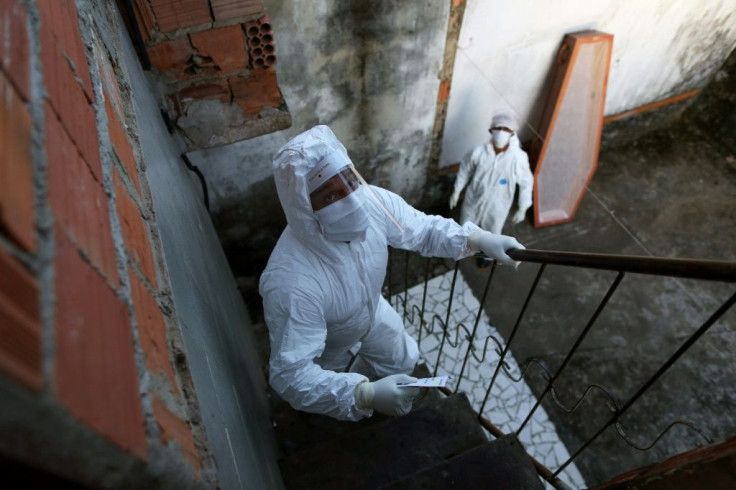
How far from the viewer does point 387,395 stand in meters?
1.91

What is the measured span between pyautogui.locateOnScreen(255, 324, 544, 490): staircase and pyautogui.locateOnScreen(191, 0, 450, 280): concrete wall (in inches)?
87.5

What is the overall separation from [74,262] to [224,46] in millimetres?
2041

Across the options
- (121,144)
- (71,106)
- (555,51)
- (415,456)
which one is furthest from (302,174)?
(555,51)

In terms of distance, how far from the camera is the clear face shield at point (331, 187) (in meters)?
1.90

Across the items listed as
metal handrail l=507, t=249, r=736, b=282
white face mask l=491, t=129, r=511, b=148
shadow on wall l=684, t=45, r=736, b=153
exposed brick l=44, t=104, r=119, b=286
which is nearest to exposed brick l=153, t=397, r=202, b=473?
exposed brick l=44, t=104, r=119, b=286

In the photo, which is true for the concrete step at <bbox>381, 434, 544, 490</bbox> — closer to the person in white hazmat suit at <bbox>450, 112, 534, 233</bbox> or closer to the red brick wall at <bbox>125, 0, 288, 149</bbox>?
the red brick wall at <bbox>125, 0, 288, 149</bbox>

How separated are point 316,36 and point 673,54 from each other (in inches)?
193

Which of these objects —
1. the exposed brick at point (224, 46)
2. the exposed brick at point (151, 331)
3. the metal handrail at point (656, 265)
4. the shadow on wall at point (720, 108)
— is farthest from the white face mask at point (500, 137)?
the shadow on wall at point (720, 108)

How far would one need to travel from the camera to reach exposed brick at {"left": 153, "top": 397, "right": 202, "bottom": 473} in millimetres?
554

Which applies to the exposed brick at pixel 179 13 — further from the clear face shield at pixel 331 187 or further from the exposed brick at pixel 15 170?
the exposed brick at pixel 15 170

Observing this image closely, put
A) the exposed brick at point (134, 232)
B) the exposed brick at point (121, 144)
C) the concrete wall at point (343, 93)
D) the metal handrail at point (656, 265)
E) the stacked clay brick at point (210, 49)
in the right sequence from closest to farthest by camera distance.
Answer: the exposed brick at point (134, 232) → the exposed brick at point (121, 144) → the metal handrail at point (656, 265) → the stacked clay brick at point (210, 49) → the concrete wall at point (343, 93)

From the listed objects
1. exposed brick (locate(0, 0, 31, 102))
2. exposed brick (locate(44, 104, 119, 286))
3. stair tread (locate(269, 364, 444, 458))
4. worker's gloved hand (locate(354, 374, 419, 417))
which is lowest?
stair tread (locate(269, 364, 444, 458))

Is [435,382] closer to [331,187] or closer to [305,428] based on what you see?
[331,187]

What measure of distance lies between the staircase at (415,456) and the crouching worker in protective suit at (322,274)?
0.53 meters
